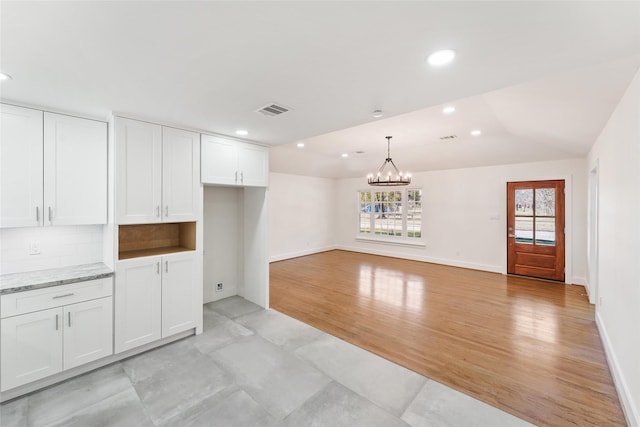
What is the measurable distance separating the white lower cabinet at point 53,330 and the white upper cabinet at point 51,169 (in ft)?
2.18

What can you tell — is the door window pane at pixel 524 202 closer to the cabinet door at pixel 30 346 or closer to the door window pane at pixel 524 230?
the door window pane at pixel 524 230

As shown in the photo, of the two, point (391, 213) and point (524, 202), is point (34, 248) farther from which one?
point (524, 202)

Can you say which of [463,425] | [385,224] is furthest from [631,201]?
[385,224]

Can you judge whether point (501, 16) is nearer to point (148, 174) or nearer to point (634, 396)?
point (634, 396)

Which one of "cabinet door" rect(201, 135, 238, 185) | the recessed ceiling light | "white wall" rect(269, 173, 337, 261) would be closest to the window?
"white wall" rect(269, 173, 337, 261)

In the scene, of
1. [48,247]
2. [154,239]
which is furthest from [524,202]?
[48,247]

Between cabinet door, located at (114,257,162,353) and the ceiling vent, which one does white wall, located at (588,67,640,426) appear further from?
cabinet door, located at (114,257,162,353)

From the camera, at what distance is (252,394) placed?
2305mm

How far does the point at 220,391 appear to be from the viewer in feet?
7.67

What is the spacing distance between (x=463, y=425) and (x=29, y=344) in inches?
136

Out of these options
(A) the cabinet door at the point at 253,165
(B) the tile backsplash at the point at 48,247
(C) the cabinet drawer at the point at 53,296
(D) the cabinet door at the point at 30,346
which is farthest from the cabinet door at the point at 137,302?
(A) the cabinet door at the point at 253,165

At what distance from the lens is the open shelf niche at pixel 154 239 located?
324 cm

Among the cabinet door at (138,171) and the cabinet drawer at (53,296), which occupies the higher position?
the cabinet door at (138,171)

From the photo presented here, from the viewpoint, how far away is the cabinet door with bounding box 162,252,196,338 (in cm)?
308
